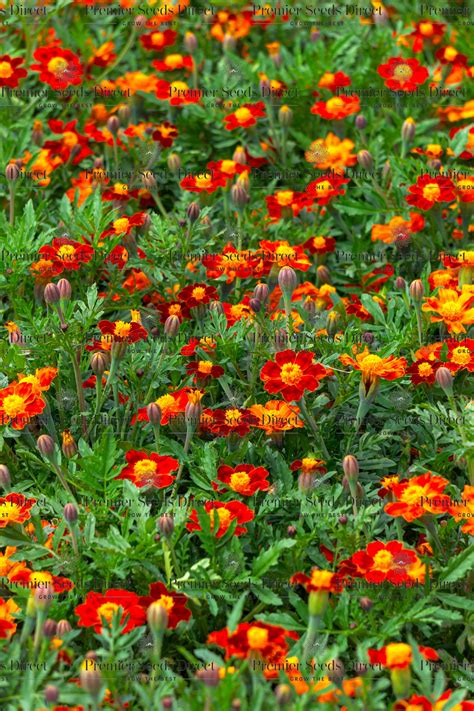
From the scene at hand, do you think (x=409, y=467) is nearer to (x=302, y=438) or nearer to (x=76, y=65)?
(x=302, y=438)

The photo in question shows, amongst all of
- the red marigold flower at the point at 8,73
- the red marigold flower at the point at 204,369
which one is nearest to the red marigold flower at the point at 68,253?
the red marigold flower at the point at 204,369

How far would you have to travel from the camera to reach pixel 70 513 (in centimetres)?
212

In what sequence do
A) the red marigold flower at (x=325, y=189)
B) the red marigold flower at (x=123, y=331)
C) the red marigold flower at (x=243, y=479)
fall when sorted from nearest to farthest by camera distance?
the red marigold flower at (x=243, y=479)
the red marigold flower at (x=123, y=331)
the red marigold flower at (x=325, y=189)

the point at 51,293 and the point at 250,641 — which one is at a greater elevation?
the point at 51,293

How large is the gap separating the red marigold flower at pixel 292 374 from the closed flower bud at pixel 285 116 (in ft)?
4.36

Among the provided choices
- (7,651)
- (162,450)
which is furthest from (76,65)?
(7,651)

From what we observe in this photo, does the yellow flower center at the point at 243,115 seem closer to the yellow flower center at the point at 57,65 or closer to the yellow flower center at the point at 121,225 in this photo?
the yellow flower center at the point at 57,65

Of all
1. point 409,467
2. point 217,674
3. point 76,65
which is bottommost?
point 409,467

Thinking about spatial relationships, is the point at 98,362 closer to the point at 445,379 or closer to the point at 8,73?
the point at 445,379

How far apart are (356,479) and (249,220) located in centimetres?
125

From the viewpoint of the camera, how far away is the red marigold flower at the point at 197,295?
2779 mm

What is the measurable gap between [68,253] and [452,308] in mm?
948

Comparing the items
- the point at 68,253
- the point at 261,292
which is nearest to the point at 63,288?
the point at 68,253

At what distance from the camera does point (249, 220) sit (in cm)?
333
